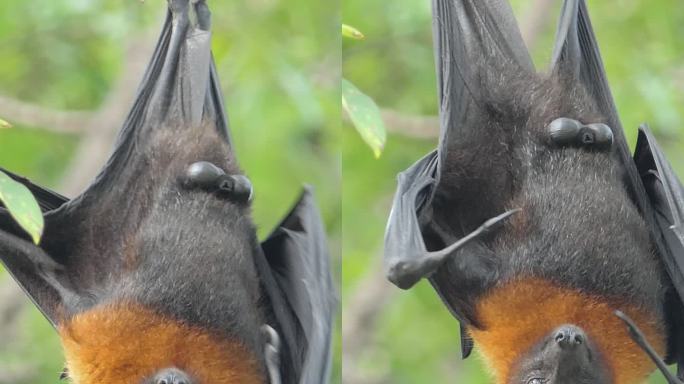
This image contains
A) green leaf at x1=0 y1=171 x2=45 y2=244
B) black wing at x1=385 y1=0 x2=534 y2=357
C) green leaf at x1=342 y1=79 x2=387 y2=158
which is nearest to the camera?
green leaf at x1=0 y1=171 x2=45 y2=244

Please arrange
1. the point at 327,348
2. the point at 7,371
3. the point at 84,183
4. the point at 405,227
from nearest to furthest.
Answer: the point at 405,227, the point at 327,348, the point at 7,371, the point at 84,183

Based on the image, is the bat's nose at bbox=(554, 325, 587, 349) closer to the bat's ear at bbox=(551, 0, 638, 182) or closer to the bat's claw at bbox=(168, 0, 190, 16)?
the bat's ear at bbox=(551, 0, 638, 182)

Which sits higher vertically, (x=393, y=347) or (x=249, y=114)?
(x=249, y=114)

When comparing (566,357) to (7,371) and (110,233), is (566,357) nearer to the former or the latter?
(110,233)

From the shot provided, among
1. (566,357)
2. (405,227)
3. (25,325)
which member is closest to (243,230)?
(405,227)

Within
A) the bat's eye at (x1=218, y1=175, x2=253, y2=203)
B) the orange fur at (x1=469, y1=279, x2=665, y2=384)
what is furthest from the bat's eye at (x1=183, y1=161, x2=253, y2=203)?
the orange fur at (x1=469, y1=279, x2=665, y2=384)

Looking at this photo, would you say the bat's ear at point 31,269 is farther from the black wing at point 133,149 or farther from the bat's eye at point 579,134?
the bat's eye at point 579,134

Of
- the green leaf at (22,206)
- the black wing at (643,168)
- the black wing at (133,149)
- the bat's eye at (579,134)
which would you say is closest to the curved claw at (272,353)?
the black wing at (133,149)
